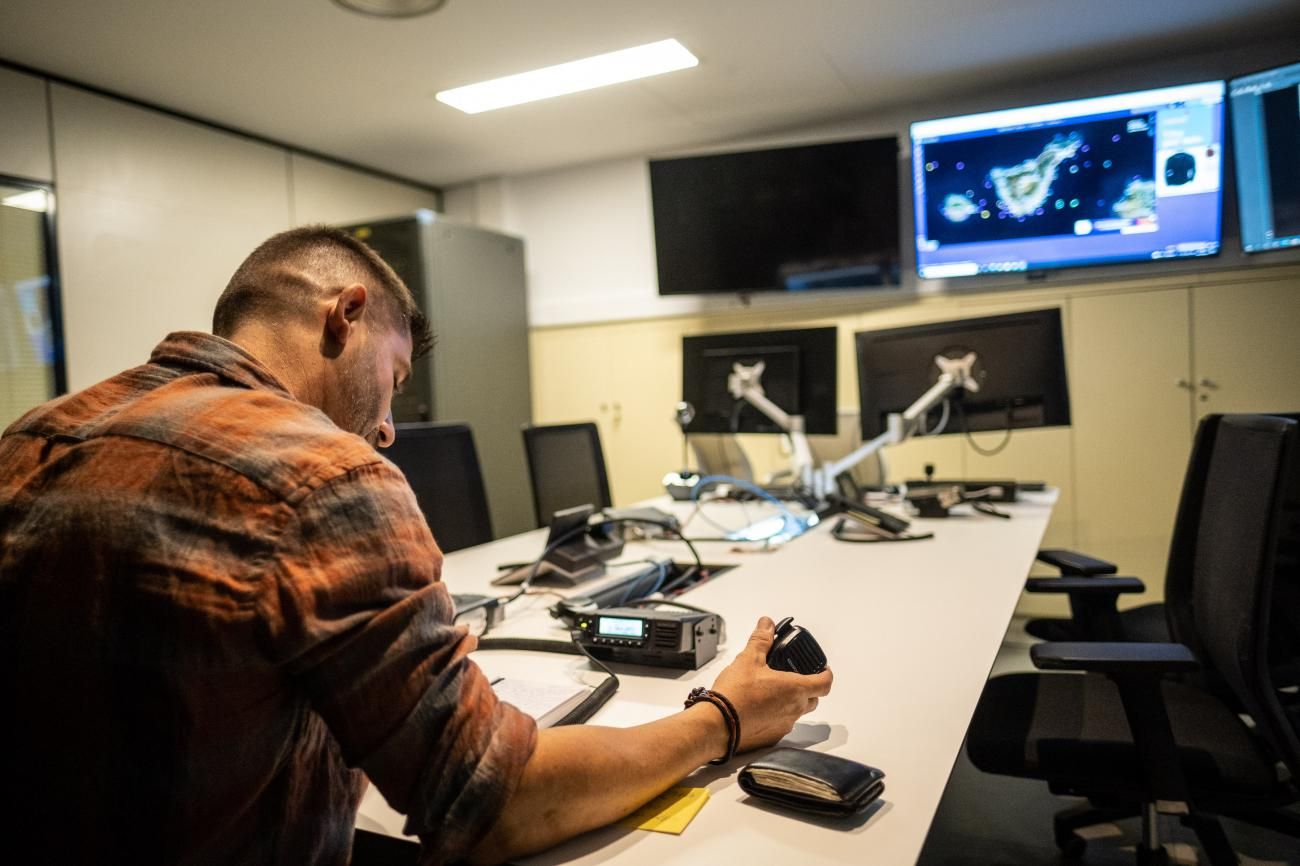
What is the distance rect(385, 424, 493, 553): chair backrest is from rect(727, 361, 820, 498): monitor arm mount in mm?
925

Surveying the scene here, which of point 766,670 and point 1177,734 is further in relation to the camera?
point 1177,734

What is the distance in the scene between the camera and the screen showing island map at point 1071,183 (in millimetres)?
3629

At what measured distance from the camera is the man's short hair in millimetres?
954

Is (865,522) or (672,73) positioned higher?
(672,73)

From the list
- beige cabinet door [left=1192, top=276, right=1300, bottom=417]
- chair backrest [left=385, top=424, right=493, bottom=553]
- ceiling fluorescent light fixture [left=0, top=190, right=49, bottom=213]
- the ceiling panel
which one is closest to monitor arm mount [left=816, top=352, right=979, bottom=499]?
chair backrest [left=385, top=424, right=493, bottom=553]

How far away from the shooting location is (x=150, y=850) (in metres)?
0.68

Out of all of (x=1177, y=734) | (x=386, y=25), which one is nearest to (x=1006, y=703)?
(x=1177, y=734)

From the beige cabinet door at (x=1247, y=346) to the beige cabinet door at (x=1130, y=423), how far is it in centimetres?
7

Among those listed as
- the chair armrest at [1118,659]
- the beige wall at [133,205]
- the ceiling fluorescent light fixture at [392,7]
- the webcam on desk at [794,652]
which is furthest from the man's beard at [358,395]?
the beige wall at [133,205]

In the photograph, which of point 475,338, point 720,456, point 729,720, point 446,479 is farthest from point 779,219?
point 729,720

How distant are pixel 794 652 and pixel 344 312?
69cm

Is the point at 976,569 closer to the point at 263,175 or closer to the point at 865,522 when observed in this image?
the point at 865,522

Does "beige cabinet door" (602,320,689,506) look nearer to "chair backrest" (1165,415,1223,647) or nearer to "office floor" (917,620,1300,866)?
"office floor" (917,620,1300,866)

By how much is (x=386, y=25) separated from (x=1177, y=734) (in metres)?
3.31
